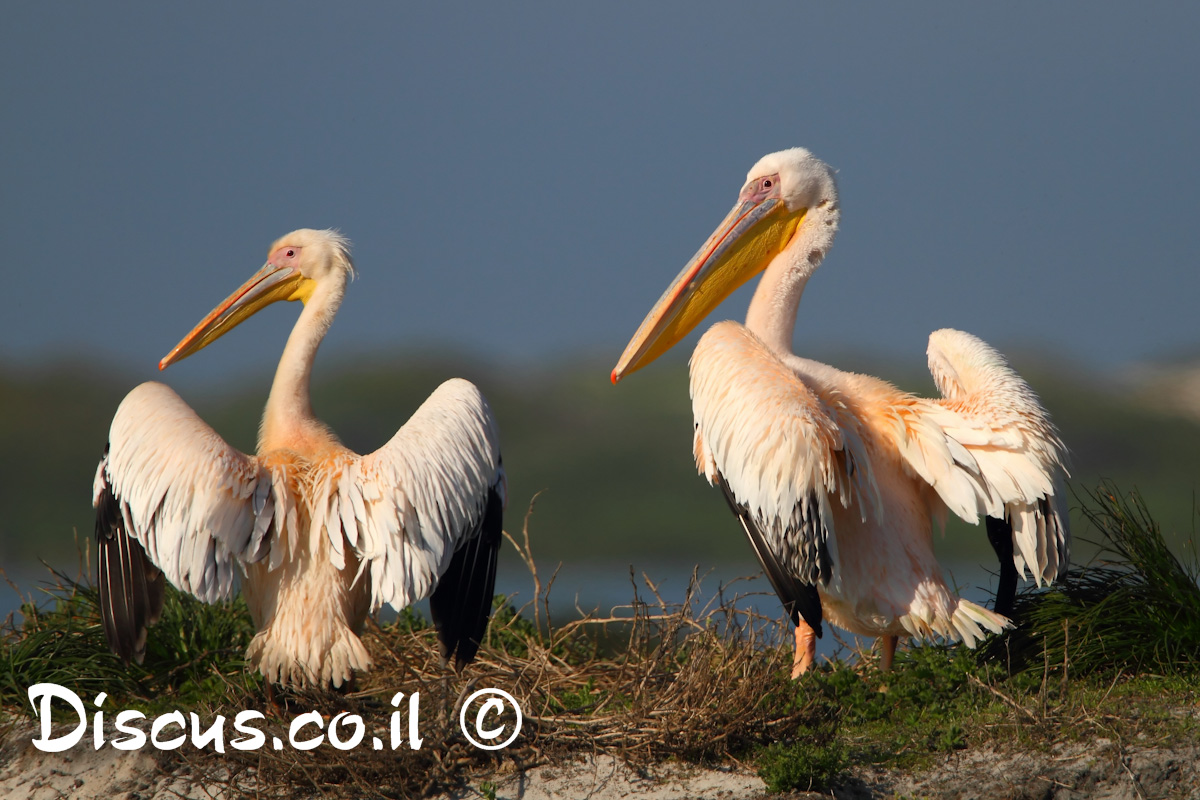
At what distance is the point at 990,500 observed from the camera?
3896 millimetres

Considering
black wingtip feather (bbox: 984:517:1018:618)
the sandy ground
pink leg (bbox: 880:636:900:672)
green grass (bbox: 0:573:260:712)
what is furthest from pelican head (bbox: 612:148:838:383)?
green grass (bbox: 0:573:260:712)

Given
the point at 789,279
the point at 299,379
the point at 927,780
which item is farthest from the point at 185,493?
the point at 927,780

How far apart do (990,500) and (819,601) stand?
0.68m

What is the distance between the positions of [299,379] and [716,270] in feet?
6.09

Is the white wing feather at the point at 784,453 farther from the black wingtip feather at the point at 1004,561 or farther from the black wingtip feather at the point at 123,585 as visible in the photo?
the black wingtip feather at the point at 123,585

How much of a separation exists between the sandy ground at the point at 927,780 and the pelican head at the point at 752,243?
5.62 feet

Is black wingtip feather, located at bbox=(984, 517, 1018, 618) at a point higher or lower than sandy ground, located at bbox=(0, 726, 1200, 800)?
higher

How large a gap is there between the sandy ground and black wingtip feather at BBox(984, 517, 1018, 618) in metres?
0.68

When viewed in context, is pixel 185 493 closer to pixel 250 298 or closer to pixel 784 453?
pixel 250 298

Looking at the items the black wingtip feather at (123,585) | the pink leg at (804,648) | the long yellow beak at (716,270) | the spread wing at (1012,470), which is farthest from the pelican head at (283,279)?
the spread wing at (1012,470)

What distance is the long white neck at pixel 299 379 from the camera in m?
4.57

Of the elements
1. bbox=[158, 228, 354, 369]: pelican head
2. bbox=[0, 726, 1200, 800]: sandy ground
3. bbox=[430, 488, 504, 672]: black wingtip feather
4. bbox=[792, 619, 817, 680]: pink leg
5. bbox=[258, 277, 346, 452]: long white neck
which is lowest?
bbox=[0, 726, 1200, 800]: sandy ground

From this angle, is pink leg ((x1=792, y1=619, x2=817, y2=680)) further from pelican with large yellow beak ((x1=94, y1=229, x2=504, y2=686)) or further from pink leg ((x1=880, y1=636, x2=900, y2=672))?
pelican with large yellow beak ((x1=94, y1=229, x2=504, y2=686))

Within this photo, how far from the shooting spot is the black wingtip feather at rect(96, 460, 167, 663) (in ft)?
13.9
